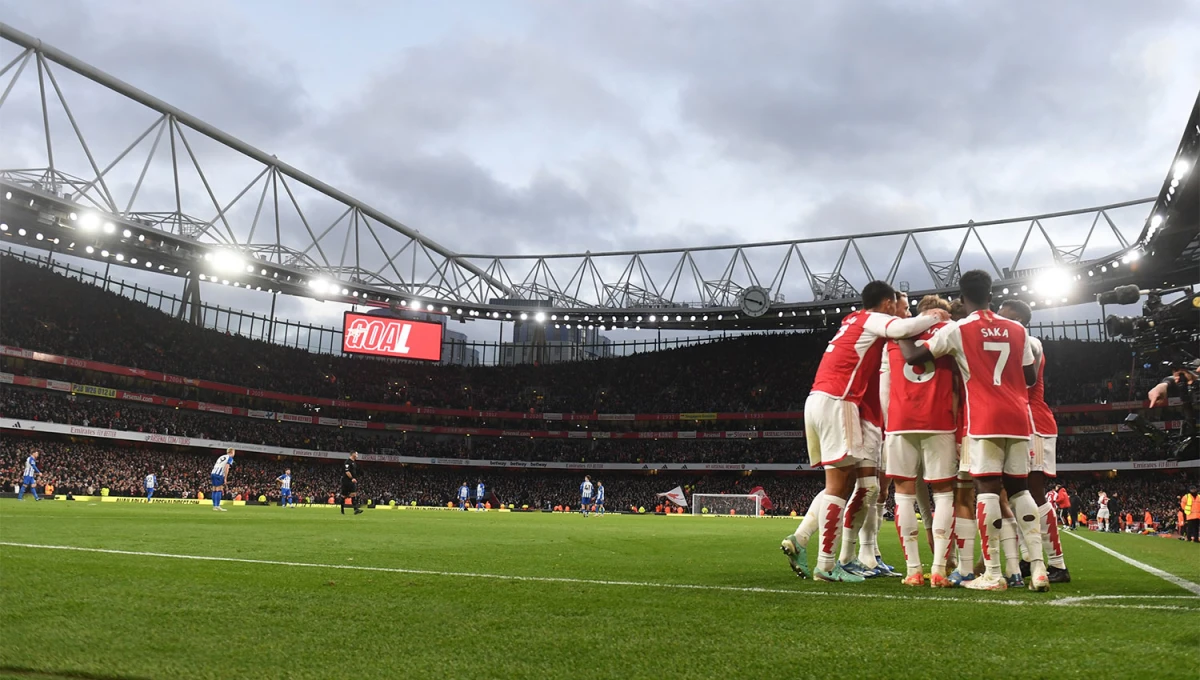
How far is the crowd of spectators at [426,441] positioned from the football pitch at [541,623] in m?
48.4

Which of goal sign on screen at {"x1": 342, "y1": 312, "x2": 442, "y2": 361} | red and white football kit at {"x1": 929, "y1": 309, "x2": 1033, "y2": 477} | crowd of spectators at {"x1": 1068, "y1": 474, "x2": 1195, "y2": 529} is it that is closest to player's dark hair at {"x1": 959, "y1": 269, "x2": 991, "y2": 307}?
red and white football kit at {"x1": 929, "y1": 309, "x2": 1033, "y2": 477}

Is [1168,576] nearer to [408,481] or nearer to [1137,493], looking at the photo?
[1137,493]

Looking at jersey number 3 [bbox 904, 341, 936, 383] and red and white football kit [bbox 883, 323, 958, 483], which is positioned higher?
jersey number 3 [bbox 904, 341, 936, 383]

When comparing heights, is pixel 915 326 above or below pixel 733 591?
above

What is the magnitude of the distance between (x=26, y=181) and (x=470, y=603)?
3463cm

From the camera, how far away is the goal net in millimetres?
46375

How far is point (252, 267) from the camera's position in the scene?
39.6 m

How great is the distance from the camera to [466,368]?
2899 inches

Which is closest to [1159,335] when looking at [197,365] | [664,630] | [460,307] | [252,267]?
[664,630]

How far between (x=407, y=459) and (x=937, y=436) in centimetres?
5982

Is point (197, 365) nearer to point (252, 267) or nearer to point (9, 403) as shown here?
point (9, 403)

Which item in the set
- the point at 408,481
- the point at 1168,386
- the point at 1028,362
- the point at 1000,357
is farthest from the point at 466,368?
the point at 1000,357

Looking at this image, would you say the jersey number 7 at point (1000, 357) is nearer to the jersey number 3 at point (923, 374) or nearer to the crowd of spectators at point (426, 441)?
the jersey number 3 at point (923, 374)

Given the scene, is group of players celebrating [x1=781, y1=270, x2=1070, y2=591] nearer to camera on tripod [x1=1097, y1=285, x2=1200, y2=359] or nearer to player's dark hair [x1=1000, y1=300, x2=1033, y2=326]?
player's dark hair [x1=1000, y1=300, x2=1033, y2=326]
